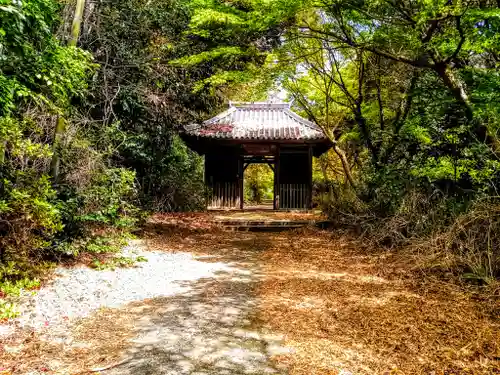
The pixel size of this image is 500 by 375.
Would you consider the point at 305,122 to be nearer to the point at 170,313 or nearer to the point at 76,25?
the point at 76,25

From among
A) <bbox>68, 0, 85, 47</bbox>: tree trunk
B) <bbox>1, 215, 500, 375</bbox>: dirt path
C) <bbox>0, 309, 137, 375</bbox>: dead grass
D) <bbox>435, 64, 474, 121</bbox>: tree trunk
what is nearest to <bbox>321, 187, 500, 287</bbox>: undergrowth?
<bbox>1, 215, 500, 375</bbox>: dirt path

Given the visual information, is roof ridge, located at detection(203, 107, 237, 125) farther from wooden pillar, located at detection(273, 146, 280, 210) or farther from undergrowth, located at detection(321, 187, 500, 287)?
undergrowth, located at detection(321, 187, 500, 287)

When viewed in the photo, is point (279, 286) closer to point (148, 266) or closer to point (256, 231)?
point (148, 266)

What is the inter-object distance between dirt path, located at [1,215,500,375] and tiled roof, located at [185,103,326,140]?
323 inches

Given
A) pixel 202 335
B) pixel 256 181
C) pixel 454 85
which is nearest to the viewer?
pixel 202 335

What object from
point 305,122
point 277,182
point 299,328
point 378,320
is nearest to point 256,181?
point 277,182

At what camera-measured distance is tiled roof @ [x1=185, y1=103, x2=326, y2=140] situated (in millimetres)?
13445

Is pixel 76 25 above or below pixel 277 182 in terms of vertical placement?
above

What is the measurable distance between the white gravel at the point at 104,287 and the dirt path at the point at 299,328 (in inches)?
8.2

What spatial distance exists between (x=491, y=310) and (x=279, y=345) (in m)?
2.28

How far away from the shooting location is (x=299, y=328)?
11.1 feet

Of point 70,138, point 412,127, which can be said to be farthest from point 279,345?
point 412,127

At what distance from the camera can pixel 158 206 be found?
1152 centimetres

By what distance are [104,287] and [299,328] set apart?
8.82 feet
